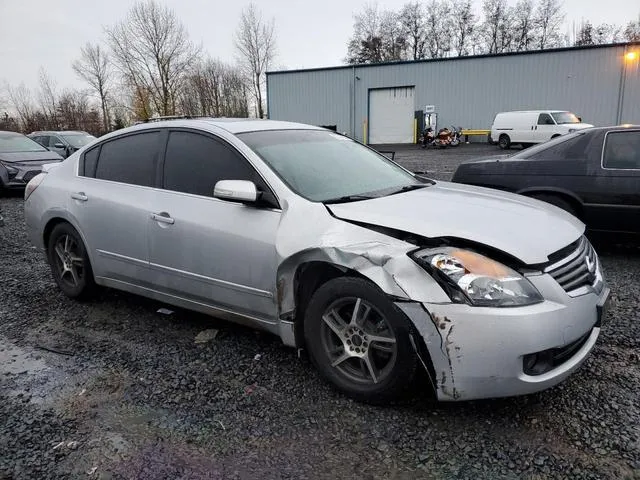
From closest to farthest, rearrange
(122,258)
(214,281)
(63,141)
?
1. (214,281)
2. (122,258)
3. (63,141)

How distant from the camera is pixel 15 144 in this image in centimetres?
1251

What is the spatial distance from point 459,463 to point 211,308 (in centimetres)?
185

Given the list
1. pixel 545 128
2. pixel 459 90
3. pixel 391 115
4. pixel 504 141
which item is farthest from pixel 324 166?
pixel 391 115

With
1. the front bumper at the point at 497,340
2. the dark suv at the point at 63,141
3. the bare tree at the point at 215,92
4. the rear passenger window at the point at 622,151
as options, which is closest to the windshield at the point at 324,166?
the front bumper at the point at 497,340

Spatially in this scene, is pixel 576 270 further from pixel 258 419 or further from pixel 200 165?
pixel 200 165

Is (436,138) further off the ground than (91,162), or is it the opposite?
(91,162)

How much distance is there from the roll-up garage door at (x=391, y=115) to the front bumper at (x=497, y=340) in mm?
31191

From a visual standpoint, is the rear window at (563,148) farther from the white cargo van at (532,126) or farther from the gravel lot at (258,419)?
the white cargo van at (532,126)

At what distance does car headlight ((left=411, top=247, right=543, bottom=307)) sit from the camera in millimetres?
2314

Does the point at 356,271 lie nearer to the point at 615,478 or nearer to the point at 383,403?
the point at 383,403

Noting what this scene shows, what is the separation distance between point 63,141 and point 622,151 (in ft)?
51.1

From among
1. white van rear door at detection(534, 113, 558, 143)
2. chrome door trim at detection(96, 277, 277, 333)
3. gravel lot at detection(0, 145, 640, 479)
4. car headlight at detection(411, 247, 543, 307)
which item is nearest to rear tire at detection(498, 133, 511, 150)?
white van rear door at detection(534, 113, 558, 143)

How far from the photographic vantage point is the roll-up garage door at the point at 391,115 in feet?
106

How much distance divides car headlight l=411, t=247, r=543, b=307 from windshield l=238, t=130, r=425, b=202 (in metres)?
0.89
